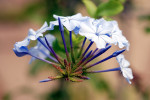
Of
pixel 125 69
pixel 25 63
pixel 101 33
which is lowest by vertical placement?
pixel 125 69

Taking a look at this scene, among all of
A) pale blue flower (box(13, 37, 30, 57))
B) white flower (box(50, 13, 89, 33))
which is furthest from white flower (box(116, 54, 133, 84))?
pale blue flower (box(13, 37, 30, 57))

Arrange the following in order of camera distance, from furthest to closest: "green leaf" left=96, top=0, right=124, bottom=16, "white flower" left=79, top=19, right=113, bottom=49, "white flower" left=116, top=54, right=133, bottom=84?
1. "green leaf" left=96, top=0, right=124, bottom=16
2. "white flower" left=116, top=54, right=133, bottom=84
3. "white flower" left=79, top=19, right=113, bottom=49

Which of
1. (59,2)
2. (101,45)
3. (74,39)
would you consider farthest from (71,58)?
(59,2)

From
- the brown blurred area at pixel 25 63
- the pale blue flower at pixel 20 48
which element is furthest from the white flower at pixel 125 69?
the brown blurred area at pixel 25 63

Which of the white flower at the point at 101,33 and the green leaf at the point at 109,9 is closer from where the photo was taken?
the white flower at the point at 101,33

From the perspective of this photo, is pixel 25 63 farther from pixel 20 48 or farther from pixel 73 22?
pixel 73 22

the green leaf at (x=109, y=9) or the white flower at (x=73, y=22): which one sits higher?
the green leaf at (x=109, y=9)

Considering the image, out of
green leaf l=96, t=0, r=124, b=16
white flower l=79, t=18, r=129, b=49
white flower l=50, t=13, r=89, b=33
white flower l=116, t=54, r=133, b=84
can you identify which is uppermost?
green leaf l=96, t=0, r=124, b=16

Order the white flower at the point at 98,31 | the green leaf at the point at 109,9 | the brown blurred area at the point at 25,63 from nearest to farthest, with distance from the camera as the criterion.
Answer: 1. the white flower at the point at 98,31
2. the green leaf at the point at 109,9
3. the brown blurred area at the point at 25,63

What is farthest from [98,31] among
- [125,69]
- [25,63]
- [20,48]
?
[25,63]

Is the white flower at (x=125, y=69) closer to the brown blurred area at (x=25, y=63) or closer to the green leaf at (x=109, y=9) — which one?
the green leaf at (x=109, y=9)

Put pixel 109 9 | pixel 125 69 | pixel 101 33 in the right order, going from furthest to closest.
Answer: pixel 109 9 → pixel 125 69 → pixel 101 33

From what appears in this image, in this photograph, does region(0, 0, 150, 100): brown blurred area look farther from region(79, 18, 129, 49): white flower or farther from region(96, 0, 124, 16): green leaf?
region(79, 18, 129, 49): white flower

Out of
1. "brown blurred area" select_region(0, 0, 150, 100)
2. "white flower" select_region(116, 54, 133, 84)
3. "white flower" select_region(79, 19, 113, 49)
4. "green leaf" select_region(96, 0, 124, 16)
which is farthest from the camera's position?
"brown blurred area" select_region(0, 0, 150, 100)
